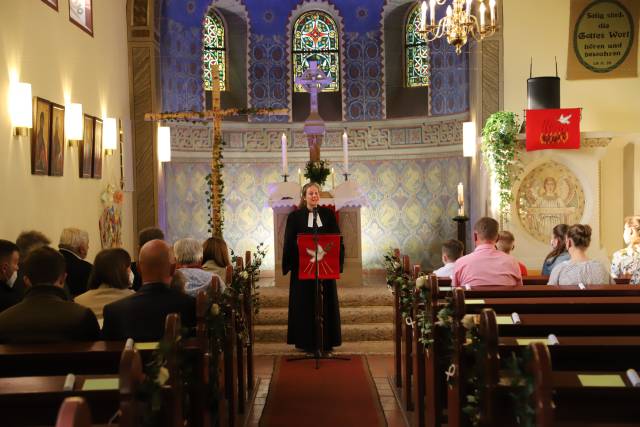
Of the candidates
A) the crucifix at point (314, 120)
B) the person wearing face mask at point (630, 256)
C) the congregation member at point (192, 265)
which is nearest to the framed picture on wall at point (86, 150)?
the crucifix at point (314, 120)

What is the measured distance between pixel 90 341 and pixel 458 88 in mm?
9576

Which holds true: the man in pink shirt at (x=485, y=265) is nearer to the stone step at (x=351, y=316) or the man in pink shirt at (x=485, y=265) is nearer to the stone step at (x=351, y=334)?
the stone step at (x=351, y=334)

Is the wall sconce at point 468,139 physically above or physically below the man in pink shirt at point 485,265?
above

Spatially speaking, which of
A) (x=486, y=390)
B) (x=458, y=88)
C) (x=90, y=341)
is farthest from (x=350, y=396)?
(x=458, y=88)

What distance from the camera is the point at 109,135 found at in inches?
366

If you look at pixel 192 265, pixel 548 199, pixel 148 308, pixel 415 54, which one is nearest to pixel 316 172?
pixel 548 199

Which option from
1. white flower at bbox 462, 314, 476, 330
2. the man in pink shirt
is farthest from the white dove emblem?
white flower at bbox 462, 314, 476, 330

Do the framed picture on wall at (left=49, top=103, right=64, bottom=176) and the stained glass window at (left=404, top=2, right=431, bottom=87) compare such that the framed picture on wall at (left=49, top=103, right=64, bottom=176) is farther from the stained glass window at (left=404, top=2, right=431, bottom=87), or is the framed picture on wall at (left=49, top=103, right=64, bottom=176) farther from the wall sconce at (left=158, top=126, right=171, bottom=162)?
the stained glass window at (left=404, top=2, right=431, bottom=87)

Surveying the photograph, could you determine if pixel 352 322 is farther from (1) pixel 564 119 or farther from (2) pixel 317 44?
(2) pixel 317 44

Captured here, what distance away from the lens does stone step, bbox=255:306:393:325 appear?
875 centimetres

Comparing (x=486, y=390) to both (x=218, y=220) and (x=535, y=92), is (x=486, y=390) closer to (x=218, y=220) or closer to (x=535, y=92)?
(x=218, y=220)

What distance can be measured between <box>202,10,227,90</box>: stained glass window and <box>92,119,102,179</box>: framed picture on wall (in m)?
4.35

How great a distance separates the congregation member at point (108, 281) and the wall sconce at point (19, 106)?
2.48 metres

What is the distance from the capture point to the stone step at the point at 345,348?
8055mm
